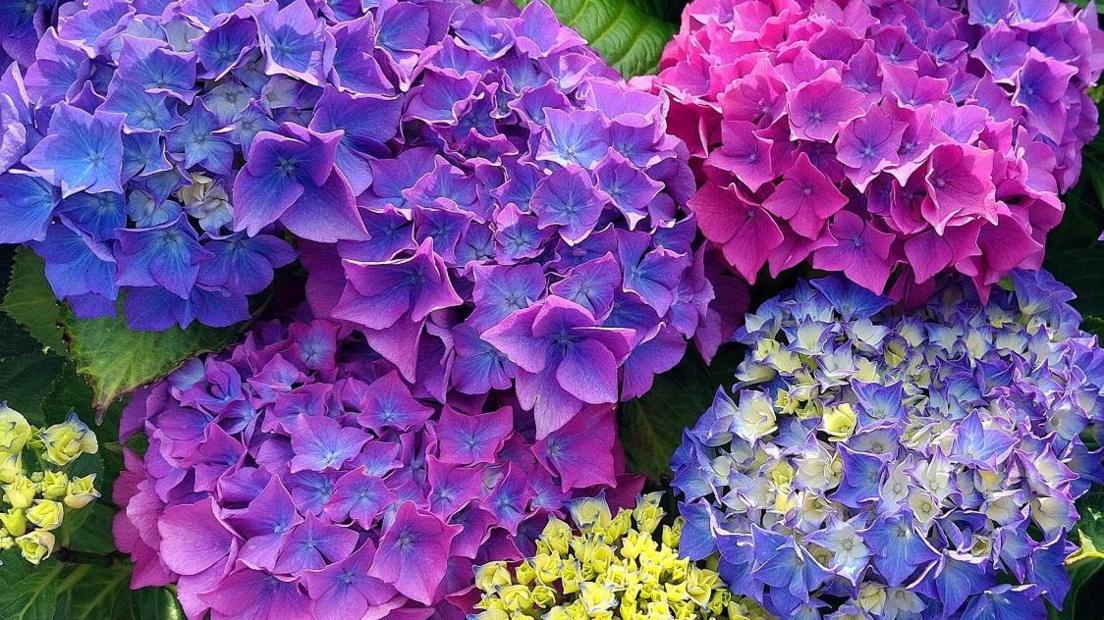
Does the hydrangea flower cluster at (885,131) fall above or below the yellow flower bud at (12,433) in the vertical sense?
above

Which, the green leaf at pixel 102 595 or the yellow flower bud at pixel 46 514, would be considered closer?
the yellow flower bud at pixel 46 514

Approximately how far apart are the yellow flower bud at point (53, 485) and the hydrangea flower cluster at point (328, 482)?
0.06 m

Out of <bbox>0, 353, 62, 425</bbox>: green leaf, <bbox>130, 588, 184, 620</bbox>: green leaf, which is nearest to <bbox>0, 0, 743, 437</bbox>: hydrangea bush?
<bbox>130, 588, 184, 620</bbox>: green leaf

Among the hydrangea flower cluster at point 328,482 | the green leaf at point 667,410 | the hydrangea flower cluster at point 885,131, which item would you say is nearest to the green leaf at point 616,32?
the hydrangea flower cluster at point 885,131

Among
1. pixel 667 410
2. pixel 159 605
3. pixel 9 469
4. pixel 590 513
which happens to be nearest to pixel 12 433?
pixel 9 469

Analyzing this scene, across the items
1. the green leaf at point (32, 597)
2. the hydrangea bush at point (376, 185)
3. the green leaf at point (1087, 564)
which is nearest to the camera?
the hydrangea bush at point (376, 185)

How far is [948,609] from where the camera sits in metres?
0.81

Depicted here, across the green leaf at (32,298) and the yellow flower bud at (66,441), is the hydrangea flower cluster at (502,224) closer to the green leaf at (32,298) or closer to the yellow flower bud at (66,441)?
the yellow flower bud at (66,441)

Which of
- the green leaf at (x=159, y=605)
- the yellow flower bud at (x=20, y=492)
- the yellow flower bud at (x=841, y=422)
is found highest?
the yellow flower bud at (x=841, y=422)

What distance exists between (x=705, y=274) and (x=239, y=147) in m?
0.45

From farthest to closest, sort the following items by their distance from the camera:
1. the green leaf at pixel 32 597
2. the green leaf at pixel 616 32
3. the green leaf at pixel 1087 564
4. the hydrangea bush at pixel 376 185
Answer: the green leaf at pixel 616 32 < the green leaf at pixel 32 597 < the green leaf at pixel 1087 564 < the hydrangea bush at pixel 376 185

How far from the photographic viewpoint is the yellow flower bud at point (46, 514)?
2.93ft

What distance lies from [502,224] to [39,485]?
18.9 inches

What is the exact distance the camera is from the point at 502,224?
2.80 ft
